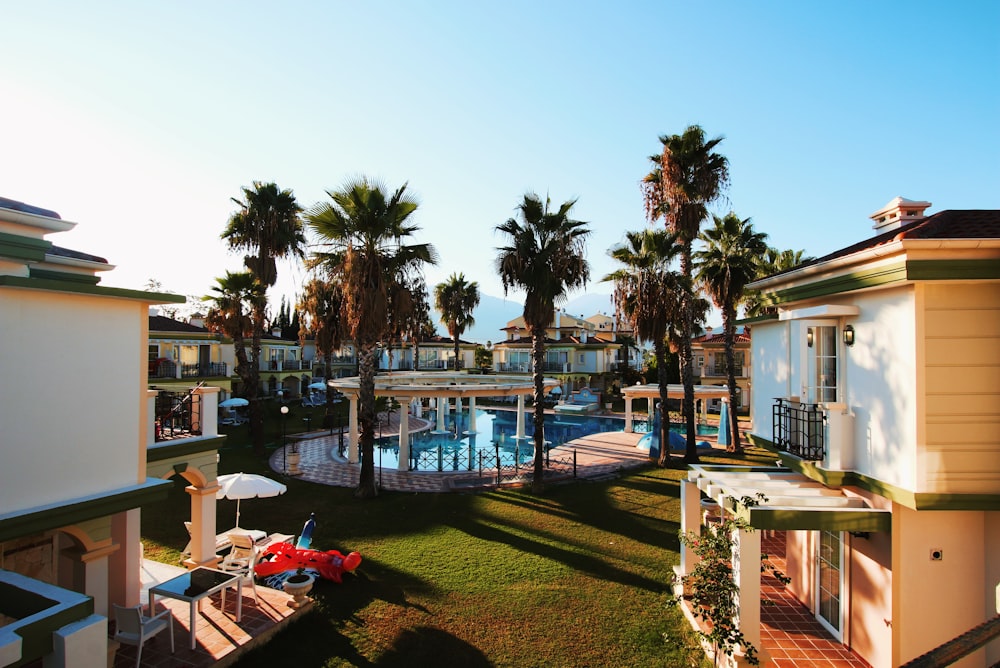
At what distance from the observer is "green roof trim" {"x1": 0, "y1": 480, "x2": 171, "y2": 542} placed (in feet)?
21.0

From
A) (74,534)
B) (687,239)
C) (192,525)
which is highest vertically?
(687,239)

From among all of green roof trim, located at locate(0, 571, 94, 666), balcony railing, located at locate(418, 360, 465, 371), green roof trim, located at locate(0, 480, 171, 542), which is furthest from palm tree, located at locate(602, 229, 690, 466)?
balcony railing, located at locate(418, 360, 465, 371)

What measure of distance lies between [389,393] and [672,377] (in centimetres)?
3220

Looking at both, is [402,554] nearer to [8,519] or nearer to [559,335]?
[8,519]

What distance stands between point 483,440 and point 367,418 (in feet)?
46.1

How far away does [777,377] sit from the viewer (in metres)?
10.1

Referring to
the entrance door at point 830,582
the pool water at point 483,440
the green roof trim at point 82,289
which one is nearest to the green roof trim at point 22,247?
the green roof trim at point 82,289

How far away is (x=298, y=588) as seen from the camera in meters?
9.62

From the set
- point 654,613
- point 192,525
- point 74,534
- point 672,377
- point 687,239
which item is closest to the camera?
point 74,534

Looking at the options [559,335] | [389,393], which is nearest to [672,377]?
[559,335]

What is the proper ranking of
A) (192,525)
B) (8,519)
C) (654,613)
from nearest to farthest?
(8,519), (654,613), (192,525)

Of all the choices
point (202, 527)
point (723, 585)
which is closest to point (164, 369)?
point (202, 527)

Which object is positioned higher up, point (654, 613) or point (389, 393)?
point (389, 393)

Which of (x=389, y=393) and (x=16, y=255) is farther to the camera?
(x=389, y=393)
